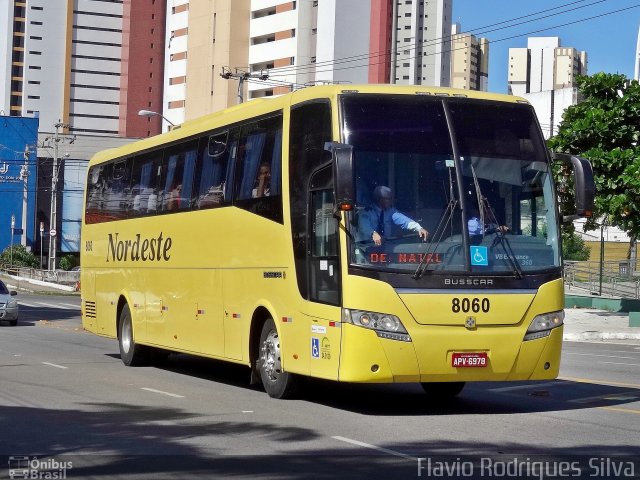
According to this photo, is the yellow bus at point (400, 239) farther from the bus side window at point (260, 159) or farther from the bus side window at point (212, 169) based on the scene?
the bus side window at point (212, 169)

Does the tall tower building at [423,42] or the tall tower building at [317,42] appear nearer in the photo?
the tall tower building at [317,42]

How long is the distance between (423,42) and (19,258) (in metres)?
70.6

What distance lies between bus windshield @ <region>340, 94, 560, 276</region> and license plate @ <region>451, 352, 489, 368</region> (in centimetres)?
91

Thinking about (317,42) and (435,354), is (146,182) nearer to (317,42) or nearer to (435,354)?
(435,354)

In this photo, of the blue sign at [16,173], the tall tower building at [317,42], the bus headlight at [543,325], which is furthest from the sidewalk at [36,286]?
the bus headlight at [543,325]

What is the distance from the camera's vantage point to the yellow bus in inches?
500

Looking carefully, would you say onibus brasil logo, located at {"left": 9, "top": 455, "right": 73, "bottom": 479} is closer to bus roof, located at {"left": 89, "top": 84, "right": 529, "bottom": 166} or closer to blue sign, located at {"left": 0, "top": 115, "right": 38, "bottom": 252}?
bus roof, located at {"left": 89, "top": 84, "right": 529, "bottom": 166}

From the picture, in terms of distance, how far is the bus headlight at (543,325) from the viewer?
13188 mm

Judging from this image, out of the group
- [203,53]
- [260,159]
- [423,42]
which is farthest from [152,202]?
[423,42]

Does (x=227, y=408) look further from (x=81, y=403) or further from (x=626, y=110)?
(x=626, y=110)

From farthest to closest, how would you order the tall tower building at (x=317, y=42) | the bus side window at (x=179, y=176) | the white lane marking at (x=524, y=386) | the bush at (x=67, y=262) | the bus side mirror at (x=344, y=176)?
1. the tall tower building at (x=317, y=42)
2. the bush at (x=67, y=262)
3. the bus side window at (x=179, y=176)
4. the white lane marking at (x=524, y=386)
5. the bus side mirror at (x=344, y=176)

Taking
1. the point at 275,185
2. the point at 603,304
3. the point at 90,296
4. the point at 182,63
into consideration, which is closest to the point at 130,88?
the point at 182,63

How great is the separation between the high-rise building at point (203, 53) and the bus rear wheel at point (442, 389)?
87898 millimetres

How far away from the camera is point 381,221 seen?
12797 mm
